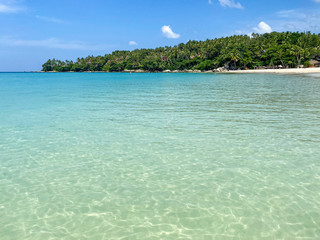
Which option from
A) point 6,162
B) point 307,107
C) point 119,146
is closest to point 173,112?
point 119,146

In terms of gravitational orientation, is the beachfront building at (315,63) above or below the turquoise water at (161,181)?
above

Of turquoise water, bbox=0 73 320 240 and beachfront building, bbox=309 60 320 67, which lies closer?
turquoise water, bbox=0 73 320 240

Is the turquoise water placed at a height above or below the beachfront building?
below

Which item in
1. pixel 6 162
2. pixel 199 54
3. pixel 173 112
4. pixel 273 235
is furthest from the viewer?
pixel 199 54

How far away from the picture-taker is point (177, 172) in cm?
903

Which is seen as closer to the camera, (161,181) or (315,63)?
(161,181)

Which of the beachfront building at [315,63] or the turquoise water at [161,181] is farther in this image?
the beachfront building at [315,63]

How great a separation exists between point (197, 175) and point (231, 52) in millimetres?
145972

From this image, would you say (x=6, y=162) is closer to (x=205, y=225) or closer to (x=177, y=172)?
(x=177, y=172)

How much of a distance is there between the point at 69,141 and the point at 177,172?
6.40 metres

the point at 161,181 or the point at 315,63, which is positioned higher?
the point at 315,63

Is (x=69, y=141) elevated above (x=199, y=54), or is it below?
below

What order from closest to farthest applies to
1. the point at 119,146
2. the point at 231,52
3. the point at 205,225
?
the point at 205,225, the point at 119,146, the point at 231,52

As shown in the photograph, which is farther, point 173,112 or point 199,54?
point 199,54
